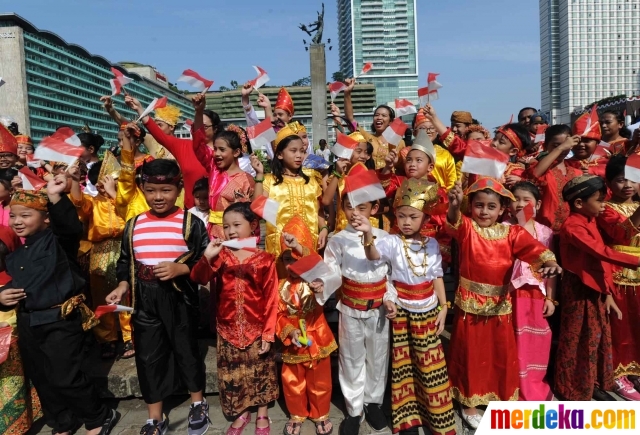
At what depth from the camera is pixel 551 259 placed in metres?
2.90

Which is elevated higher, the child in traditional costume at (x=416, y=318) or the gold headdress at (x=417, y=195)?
the gold headdress at (x=417, y=195)

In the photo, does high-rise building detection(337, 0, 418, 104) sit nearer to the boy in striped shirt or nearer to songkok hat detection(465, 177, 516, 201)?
songkok hat detection(465, 177, 516, 201)

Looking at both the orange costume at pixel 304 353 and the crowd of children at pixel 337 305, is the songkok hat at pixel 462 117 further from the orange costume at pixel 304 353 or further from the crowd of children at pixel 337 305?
the orange costume at pixel 304 353

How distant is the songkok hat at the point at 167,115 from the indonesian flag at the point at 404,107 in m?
2.56

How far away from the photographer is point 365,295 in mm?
3094

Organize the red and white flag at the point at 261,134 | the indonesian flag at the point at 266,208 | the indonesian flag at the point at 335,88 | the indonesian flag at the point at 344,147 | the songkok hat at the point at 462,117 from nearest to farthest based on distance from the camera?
the indonesian flag at the point at 266,208, the red and white flag at the point at 261,134, the indonesian flag at the point at 344,147, the indonesian flag at the point at 335,88, the songkok hat at the point at 462,117

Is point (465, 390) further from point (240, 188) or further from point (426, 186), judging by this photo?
point (240, 188)

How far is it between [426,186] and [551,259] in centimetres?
95

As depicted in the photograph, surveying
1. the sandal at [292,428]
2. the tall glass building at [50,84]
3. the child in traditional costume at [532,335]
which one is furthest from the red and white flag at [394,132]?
the tall glass building at [50,84]

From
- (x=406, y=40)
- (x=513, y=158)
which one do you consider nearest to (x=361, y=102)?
(x=406, y=40)

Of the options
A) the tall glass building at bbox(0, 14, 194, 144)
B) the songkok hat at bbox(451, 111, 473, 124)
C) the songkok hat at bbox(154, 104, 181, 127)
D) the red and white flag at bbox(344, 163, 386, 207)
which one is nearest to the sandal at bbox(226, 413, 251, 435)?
the red and white flag at bbox(344, 163, 386, 207)

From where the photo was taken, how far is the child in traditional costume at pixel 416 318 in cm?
304

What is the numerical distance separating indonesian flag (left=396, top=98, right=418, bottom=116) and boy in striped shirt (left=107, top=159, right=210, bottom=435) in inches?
116

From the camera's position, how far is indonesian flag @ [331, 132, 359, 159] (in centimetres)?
407
